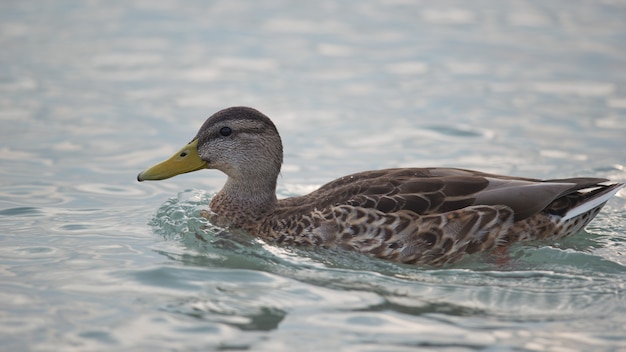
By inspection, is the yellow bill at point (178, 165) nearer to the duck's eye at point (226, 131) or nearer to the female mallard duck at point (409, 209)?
the female mallard duck at point (409, 209)

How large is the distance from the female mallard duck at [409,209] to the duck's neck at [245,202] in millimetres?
16

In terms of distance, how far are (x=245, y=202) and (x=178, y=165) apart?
85 centimetres

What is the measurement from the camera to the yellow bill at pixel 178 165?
1066 centimetres

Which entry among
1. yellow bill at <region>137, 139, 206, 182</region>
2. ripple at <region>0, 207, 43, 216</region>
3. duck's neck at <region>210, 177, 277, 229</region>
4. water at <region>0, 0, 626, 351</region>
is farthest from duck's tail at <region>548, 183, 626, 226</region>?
ripple at <region>0, 207, 43, 216</region>

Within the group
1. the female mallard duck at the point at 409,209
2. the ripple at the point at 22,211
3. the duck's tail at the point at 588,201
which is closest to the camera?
the female mallard duck at the point at 409,209

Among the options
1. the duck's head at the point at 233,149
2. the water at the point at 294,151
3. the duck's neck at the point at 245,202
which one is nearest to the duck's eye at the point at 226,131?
the duck's head at the point at 233,149

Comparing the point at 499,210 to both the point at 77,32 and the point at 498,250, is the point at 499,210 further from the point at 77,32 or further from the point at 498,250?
the point at 77,32

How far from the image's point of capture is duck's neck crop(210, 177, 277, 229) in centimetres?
1071

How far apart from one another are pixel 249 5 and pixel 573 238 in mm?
11604

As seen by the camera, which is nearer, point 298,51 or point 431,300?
point 431,300

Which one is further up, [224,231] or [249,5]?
[249,5]

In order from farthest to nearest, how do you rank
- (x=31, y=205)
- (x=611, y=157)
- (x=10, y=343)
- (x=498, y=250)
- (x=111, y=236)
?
(x=611, y=157), (x=31, y=205), (x=111, y=236), (x=498, y=250), (x=10, y=343)

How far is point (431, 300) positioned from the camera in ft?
28.6

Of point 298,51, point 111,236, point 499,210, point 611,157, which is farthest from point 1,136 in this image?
point 611,157
